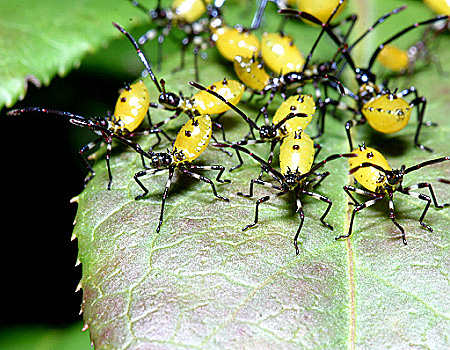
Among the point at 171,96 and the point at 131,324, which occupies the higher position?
the point at 171,96

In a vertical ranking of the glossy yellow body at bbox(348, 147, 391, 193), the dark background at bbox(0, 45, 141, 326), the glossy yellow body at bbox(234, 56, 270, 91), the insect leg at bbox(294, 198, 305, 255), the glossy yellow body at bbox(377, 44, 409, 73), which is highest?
the glossy yellow body at bbox(377, 44, 409, 73)

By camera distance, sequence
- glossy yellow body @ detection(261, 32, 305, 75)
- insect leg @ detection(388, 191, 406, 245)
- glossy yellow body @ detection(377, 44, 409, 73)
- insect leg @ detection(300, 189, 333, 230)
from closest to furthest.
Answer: insect leg @ detection(388, 191, 406, 245), insect leg @ detection(300, 189, 333, 230), glossy yellow body @ detection(261, 32, 305, 75), glossy yellow body @ detection(377, 44, 409, 73)

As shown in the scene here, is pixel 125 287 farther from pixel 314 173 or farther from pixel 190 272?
pixel 314 173

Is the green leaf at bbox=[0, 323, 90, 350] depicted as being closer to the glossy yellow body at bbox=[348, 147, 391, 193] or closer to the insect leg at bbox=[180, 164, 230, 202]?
the insect leg at bbox=[180, 164, 230, 202]

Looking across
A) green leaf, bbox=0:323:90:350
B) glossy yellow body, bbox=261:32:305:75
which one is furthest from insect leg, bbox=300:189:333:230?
green leaf, bbox=0:323:90:350

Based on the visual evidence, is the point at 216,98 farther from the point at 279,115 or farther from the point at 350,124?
the point at 350,124

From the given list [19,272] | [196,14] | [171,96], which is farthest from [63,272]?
[196,14]

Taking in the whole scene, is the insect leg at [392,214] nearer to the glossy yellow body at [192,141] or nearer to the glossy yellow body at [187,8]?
the glossy yellow body at [192,141]
